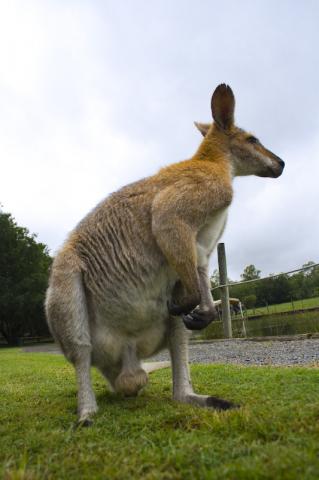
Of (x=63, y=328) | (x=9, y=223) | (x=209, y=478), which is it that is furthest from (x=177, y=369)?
(x=9, y=223)

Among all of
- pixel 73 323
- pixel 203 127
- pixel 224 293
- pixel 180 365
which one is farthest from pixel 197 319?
pixel 224 293

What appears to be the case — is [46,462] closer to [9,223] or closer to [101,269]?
[101,269]

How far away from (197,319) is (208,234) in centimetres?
62

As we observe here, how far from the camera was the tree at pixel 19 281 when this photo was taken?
3200cm

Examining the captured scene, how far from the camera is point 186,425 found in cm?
233

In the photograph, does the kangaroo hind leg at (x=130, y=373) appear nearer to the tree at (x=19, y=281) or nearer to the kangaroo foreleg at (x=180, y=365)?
the kangaroo foreleg at (x=180, y=365)

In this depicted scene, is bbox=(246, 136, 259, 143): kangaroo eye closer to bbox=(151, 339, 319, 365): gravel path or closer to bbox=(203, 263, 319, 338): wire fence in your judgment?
bbox=(151, 339, 319, 365): gravel path

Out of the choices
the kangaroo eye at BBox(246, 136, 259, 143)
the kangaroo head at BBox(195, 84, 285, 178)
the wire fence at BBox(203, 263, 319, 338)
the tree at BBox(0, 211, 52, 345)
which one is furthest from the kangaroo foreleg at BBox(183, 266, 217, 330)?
the tree at BBox(0, 211, 52, 345)

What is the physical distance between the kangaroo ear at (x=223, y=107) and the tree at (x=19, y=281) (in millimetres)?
29824

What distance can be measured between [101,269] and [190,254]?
0.69 meters

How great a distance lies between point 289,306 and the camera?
14.7m

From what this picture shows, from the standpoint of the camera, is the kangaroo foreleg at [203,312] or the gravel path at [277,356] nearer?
the kangaroo foreleg at [203,312]

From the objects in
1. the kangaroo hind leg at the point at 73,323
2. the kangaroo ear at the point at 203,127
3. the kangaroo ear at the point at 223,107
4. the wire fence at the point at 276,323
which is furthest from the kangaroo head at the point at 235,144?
the wire fence at the point at 276,323

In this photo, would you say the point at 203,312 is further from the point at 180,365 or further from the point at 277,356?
the point at 277,356
